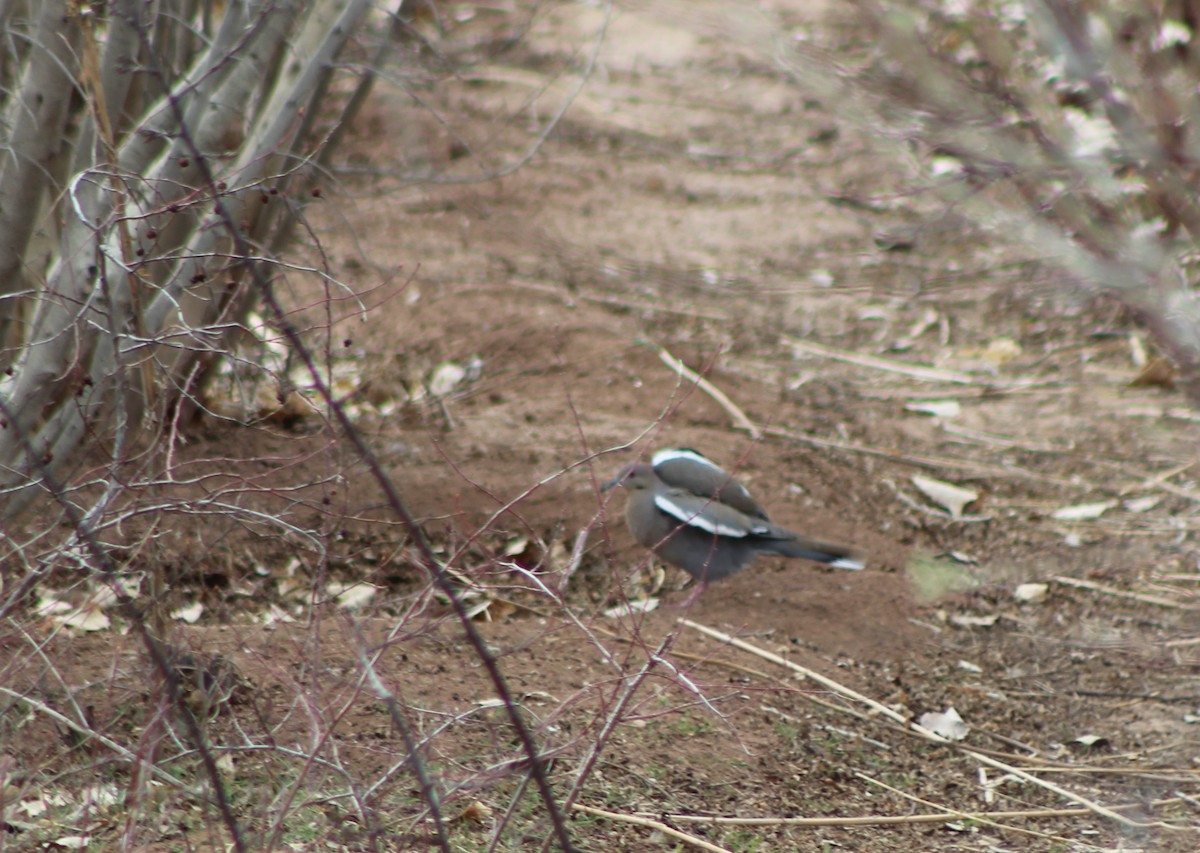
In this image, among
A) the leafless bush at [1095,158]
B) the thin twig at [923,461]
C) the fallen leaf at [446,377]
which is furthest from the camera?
the fallen leaf at [446,377]

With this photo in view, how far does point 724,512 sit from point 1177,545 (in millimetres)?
1737

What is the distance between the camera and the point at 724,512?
14.7ft

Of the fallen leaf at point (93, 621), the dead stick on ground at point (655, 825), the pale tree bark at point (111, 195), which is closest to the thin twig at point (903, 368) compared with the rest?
the pale tree bark at point (111, 195)

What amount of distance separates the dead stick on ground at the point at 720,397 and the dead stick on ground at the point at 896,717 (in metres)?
1.31

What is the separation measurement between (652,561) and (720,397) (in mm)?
1627

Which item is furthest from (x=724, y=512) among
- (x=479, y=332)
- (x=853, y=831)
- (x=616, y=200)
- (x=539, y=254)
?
(x=616, y=200)

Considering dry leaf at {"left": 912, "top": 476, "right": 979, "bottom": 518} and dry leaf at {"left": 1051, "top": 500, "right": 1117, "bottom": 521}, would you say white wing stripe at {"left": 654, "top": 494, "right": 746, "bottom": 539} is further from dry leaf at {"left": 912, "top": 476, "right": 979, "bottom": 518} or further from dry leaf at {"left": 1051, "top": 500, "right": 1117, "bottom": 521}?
dry leaf at {"left": 1051, "top": 500, "right": 1117, "bottom": 521}

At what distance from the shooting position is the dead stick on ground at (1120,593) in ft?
14.4

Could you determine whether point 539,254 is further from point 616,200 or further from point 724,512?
point 724,512

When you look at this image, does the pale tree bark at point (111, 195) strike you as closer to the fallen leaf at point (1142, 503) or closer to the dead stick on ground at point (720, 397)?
the dead stick on ground at point (720, 397)

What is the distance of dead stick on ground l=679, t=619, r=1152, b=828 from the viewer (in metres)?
3.43

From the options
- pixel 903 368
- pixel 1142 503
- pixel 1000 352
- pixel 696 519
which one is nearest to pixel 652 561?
pixel 696 519

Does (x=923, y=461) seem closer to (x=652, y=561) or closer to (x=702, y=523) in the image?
(x=702, y=523)

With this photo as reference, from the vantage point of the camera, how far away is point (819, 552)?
177 inches
